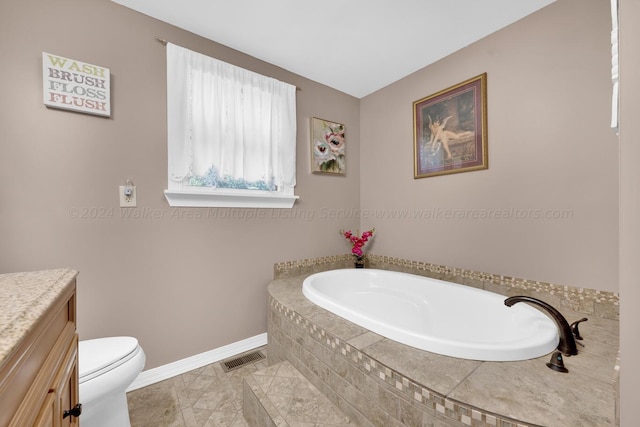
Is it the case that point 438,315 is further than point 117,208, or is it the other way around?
point 438,315

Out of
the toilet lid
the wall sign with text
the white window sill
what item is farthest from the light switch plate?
the toilet lid

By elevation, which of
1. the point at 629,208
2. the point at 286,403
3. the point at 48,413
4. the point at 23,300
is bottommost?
the point at 286,403

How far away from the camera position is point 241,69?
200 cm

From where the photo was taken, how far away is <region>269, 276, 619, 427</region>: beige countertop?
2.54ft

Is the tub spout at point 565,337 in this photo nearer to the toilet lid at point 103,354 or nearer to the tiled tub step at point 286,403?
the tiled tub step at point 286,403

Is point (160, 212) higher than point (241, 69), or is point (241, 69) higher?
point (241, 69)

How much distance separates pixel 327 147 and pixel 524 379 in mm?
2186

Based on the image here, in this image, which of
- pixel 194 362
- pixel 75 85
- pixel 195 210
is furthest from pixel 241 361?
pixel 75 85

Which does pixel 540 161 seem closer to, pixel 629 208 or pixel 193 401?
pixel 629 208

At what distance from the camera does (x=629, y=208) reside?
493mm

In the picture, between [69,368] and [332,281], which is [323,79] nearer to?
[332,281]

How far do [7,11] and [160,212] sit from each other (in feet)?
4.05

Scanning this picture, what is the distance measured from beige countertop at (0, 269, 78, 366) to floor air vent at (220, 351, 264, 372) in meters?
1.37

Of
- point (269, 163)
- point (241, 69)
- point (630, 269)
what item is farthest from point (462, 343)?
point (241, 69)
